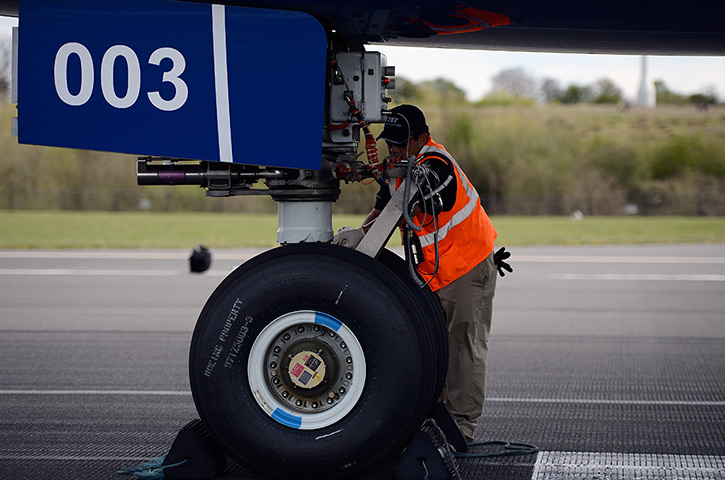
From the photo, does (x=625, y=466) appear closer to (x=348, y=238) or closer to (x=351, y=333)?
(x=351, y=333)

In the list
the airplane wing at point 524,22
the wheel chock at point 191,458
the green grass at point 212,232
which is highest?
the airplane wing at point 524,22

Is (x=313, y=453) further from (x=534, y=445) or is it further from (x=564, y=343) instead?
(x=564, y=343)

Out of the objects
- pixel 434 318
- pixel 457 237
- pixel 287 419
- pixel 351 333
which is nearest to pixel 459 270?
pixel 457 237

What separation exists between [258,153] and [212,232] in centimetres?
2282

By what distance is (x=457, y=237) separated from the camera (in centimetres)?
468

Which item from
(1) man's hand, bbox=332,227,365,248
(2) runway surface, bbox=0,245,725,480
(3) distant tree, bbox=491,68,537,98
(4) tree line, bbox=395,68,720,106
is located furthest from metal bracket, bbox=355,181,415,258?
(3) distant tree, bbox=491,68,537,98

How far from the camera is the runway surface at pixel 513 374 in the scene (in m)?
4.48

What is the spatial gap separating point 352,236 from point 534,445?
1503mm

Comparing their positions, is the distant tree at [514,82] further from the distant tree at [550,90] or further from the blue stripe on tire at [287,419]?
the blue stripe on tire at [287,419]

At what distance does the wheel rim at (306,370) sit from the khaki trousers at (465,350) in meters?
1.06

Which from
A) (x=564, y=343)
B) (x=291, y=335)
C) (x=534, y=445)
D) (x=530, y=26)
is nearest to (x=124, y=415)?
(x=291, y=335)

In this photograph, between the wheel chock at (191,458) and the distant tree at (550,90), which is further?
the distant tree at (550,90)

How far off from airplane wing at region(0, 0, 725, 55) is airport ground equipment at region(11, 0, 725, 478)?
0.04m

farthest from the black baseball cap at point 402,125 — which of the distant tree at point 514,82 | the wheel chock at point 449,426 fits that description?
the distant tree at point 514,82
